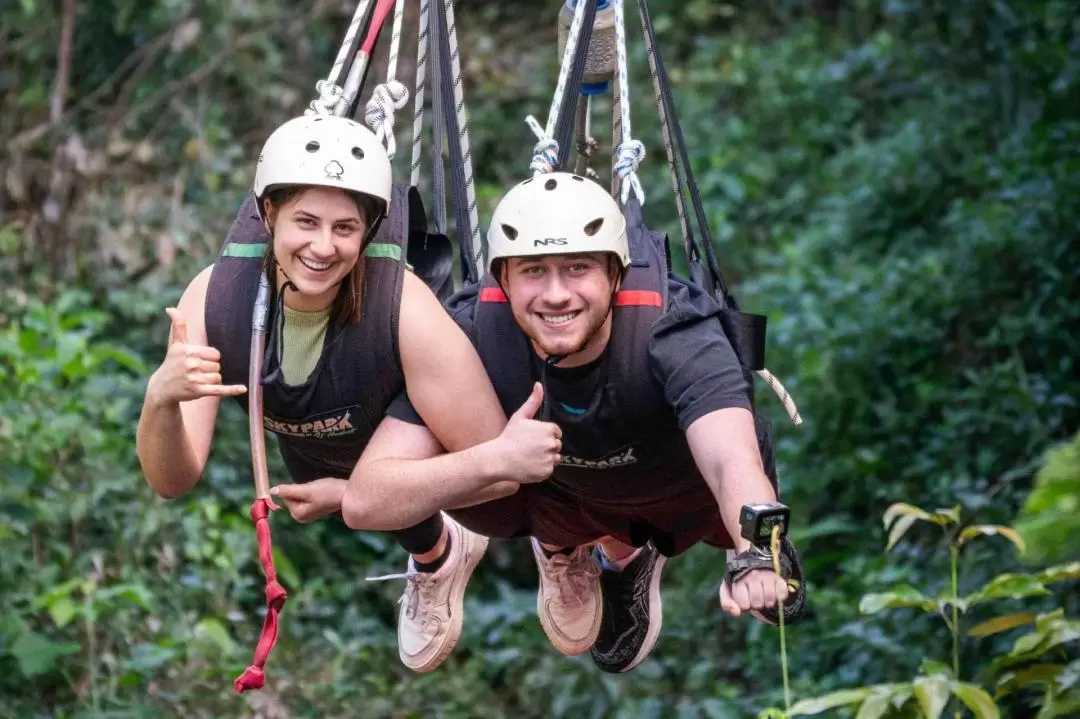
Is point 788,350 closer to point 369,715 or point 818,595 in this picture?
point 818,595

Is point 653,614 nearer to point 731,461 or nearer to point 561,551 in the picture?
point 561,551

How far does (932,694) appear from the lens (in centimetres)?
448

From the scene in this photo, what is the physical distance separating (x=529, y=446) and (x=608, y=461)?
574 millimetres

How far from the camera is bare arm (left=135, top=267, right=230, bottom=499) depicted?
409cm

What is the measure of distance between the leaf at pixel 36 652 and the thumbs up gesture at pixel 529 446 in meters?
4.07

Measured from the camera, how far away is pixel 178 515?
27.4 feet

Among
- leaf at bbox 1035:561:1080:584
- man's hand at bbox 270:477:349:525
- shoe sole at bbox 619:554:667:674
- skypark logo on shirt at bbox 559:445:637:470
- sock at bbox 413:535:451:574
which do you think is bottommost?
shoe sole at bbox 619:554:667:674

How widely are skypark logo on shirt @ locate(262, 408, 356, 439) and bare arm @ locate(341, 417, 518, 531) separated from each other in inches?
4.7

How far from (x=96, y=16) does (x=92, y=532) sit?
391 centimetres

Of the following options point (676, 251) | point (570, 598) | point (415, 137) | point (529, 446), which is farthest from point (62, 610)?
point (676, 251)

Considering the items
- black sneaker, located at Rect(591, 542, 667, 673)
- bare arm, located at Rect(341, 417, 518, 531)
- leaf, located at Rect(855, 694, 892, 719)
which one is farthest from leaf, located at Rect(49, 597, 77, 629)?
leaf, located at Rect(855, 694, 892, 719)

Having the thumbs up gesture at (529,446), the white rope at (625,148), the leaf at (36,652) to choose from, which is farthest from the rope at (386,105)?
the leaf at (36,652)

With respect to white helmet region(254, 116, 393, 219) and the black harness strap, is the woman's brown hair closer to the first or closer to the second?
white helmet region(254, 116, 393, 219)

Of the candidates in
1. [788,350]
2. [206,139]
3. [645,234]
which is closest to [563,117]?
[645,234]
